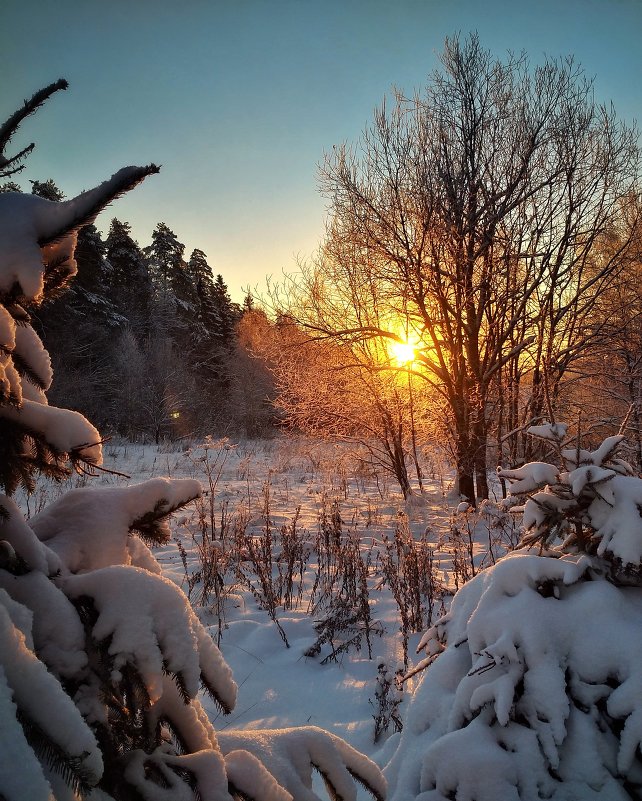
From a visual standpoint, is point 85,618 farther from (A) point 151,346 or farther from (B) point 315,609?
(A) point 151,346

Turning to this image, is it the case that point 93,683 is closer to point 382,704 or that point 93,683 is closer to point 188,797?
point 188,797

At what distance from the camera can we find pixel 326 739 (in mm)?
1151

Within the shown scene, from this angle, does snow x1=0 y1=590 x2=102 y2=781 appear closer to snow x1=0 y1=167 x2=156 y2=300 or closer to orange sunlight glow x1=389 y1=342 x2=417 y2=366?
snow x1=0 y1=167 x2=156 y2=300

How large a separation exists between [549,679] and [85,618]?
121 centimetres

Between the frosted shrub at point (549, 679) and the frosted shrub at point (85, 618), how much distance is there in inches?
17.8

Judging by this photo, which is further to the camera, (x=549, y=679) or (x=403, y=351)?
(x=403, y=351)

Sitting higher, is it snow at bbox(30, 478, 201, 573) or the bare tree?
the bare tree

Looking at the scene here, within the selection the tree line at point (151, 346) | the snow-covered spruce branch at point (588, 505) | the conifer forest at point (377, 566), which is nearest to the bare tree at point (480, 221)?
the conifer forest at point (377, 566)

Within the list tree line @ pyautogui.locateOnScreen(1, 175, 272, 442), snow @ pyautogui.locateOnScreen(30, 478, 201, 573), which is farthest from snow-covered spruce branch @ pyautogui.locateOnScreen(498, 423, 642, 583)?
tree line @ pyautogui.locateOnScreen(1, 175, 272, 442)

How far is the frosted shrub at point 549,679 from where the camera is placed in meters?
1.22

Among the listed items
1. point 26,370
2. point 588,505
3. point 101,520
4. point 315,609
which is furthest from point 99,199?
point 315,609

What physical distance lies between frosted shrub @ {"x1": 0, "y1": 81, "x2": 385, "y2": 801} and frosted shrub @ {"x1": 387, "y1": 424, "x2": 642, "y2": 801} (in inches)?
17.8

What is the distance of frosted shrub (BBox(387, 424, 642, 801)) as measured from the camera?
48.2 inches

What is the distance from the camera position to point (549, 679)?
128cm
